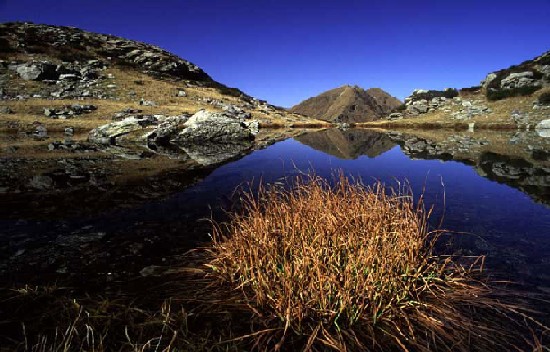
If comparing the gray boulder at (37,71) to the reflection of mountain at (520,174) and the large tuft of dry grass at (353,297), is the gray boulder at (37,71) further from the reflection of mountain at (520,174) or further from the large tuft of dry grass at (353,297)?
the reflection of mountain at (520,174)

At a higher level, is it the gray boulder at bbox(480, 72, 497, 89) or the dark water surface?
the gray boulder at bbox(480, 72, 497, 89)

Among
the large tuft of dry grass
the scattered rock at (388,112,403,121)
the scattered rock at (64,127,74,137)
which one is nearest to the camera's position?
the large tuft of dry grass

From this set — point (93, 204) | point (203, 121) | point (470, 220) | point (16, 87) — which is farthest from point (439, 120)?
point (16, 87)

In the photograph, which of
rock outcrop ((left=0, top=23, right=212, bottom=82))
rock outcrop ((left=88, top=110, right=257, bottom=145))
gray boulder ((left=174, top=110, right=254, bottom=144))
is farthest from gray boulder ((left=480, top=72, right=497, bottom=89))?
rock outcrop ((left=0, top=23, right=212, bottom=82))

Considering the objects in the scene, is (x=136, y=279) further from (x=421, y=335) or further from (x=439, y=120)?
(x=439, y=120)

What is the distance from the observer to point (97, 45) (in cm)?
6812

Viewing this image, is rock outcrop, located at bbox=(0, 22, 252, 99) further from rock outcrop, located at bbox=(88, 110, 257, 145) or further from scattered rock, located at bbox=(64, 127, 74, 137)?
rock outcrop, located at bbox=(88, 110, 257, 145)

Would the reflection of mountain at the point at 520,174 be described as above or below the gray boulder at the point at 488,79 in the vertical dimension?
below

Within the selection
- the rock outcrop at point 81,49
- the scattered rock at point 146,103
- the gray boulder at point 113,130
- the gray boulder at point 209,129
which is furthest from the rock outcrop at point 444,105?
the gray boulder at point 113,130

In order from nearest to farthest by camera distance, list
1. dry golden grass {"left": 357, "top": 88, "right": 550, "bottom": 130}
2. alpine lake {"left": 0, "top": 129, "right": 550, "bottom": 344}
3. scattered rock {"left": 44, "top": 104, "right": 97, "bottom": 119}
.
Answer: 1. alpine lake {"left": 0, "top": 129, "right": 550, "bottom": 344}
2. scattered rock {"left": 44, "top": 104, "right": 97, "bottom": 119}
3. dry golden grass {"left": 357, "top": 88, "right": 550, "bottom": 130}

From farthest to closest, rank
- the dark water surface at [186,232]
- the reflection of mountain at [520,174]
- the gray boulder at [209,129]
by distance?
the gray boulder at [209,129] < the reflection of mountain at [520,174] < the dark water surface at [186,232]

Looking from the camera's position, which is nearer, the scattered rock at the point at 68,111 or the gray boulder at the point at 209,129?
the gray boulder at the point at 209,129

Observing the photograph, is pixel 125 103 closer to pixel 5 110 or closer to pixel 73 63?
pixel 5 110

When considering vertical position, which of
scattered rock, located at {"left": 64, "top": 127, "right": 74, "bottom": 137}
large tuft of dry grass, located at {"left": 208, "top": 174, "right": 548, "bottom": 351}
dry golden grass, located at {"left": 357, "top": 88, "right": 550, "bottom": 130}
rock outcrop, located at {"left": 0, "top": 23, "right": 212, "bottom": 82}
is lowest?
large tuft of dry grass, located at {"left": 208, "top": 174, "right": 548, "bottom": 351}
